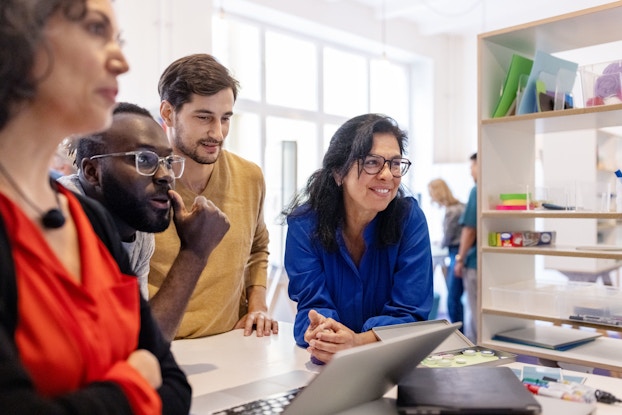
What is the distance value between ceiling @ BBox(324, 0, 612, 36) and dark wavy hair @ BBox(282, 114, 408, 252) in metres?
5.24

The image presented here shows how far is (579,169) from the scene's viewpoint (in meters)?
5.75

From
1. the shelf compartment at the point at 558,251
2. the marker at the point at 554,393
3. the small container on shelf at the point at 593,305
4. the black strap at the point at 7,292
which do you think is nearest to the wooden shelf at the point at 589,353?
the small container on shelf at the point at 593,305

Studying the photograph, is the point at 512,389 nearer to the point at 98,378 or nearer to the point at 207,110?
the point at 98,378

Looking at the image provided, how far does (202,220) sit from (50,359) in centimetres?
60

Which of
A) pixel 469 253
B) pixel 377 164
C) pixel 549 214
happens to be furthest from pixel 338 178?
pixel 469 253

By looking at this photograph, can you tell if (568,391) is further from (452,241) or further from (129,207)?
(452,241)

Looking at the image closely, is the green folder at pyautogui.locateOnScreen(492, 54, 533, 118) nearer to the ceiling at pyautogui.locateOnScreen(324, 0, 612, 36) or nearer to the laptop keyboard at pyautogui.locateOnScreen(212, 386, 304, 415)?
the laptop keyboard at pyautogui.locateOnScreen(212, 386, 304, 415)

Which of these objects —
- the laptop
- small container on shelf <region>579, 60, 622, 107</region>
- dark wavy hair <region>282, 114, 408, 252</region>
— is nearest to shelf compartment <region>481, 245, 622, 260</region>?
small container on shelf <region>579, 60, 622, 107</region>

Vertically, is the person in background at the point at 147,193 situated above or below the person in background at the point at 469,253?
above

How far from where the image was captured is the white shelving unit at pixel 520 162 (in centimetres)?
240

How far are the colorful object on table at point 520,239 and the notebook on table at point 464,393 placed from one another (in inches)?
63.5

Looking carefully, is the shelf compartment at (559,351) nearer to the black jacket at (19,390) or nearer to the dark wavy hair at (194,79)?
Result: the dark wavy hair at (194,79)

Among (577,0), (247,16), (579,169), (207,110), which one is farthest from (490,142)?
(577,0)

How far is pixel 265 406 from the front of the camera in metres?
1.10
